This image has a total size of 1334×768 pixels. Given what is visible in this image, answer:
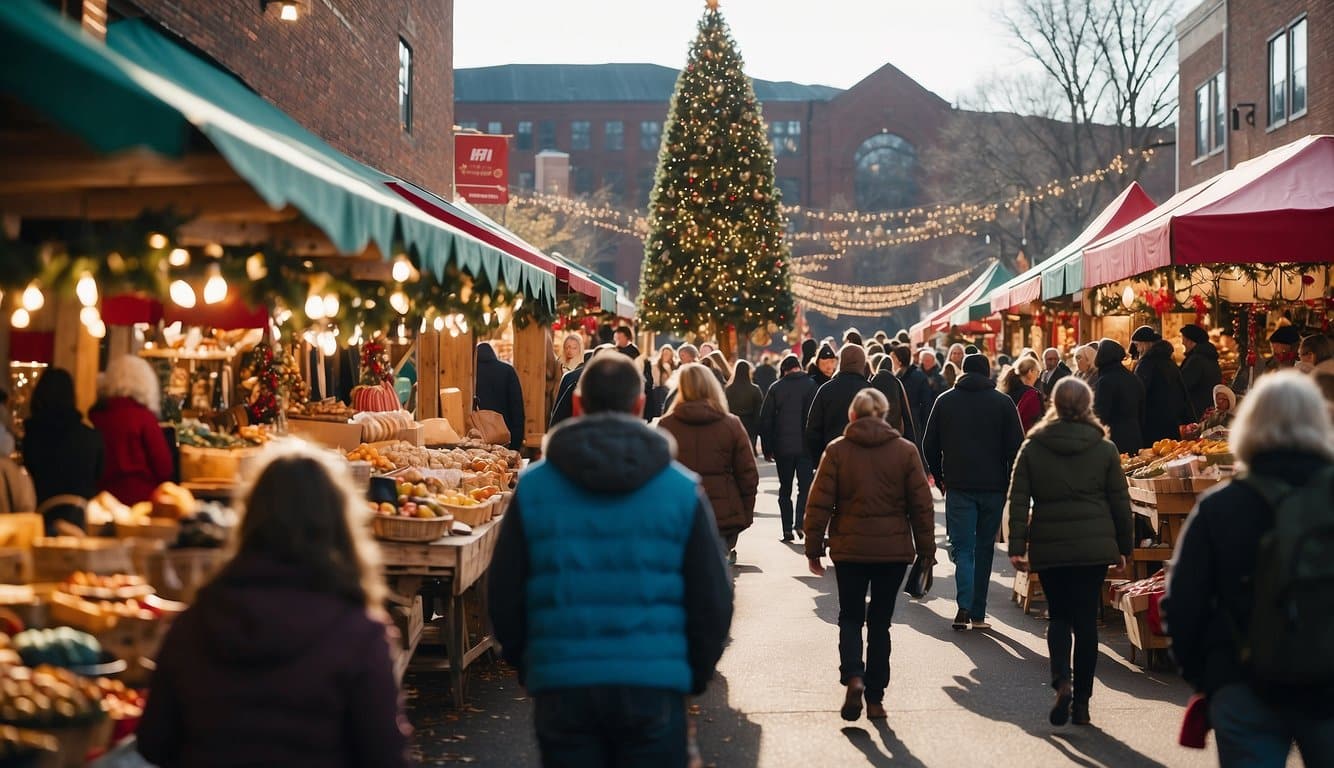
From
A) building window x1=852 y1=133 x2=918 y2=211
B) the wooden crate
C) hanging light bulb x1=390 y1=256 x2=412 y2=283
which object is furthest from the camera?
building window x1=852 y1=133 x2=918 y2=211

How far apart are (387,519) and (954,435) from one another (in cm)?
457

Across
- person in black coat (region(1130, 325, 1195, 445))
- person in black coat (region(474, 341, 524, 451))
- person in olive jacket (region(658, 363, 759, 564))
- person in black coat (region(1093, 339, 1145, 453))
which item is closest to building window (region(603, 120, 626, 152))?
person in black coat (region(474, 341, 524, 451))

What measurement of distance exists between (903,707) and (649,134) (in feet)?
254

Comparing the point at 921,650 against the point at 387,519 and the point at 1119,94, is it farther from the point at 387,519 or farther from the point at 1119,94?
the point at 1119,94

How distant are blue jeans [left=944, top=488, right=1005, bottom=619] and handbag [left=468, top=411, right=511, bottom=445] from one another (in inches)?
196

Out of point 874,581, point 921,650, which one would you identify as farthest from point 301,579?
point 921,650

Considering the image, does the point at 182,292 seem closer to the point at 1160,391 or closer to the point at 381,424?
the point at 381,424

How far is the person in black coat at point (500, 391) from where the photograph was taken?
15.2 m

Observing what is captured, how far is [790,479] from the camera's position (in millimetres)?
16203

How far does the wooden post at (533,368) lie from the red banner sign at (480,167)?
5670 mm

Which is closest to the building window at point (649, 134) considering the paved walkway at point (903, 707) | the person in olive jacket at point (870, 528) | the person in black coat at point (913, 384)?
the person in black coat at point (913, 384)

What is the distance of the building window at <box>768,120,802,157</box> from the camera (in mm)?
79812

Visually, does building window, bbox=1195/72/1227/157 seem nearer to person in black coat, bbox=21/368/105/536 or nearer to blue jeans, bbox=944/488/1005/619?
blue jeans, bbox=944/488/1005/619

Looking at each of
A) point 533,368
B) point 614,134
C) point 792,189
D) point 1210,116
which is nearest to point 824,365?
point 533,368
